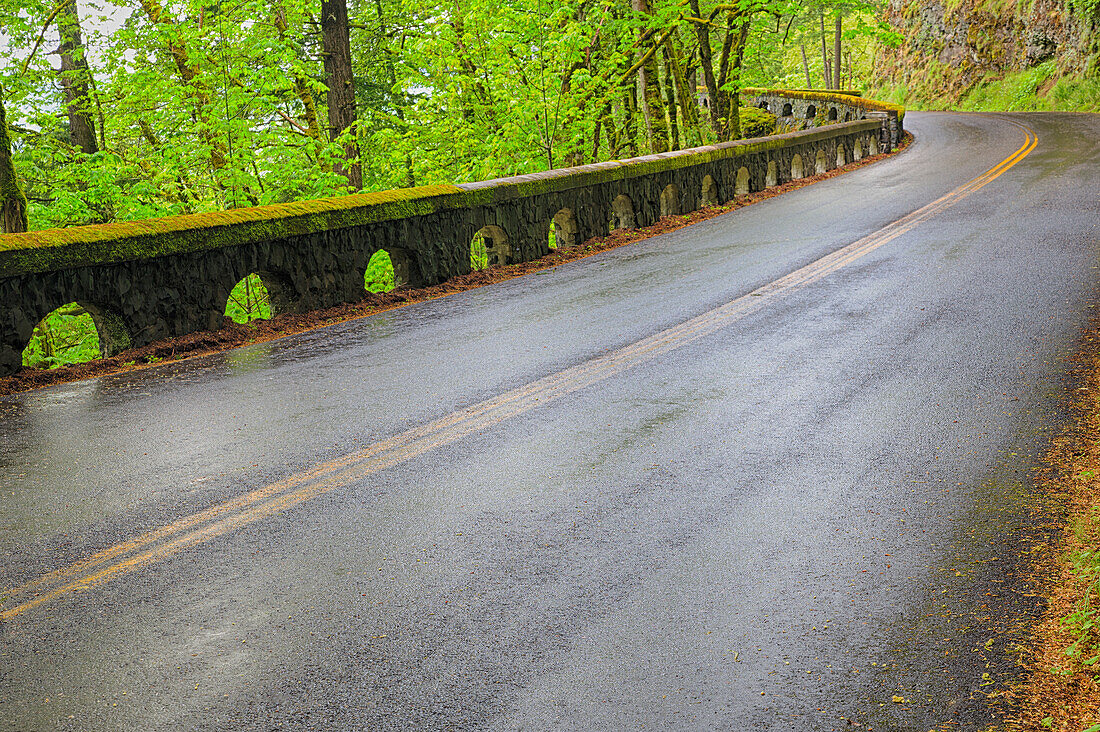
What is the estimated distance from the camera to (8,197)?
1139 centimetres

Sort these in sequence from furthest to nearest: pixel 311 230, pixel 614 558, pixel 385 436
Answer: pixel 311 230 → pixel 385 436 → pixel 614 558

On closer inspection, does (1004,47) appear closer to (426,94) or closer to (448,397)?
(426,94)

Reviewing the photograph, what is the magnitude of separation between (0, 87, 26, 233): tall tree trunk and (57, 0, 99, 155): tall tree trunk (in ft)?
15.2

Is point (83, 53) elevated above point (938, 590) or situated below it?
above

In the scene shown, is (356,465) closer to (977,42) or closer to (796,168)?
(796,168)

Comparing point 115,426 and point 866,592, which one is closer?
point 866,592

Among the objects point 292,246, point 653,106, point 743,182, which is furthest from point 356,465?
point 653,106

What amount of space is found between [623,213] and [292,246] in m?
7.25

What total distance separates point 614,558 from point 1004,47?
5442cm

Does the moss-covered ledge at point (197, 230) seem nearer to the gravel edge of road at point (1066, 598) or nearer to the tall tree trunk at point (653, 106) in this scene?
the gravel edge of road at point (1066, 598)

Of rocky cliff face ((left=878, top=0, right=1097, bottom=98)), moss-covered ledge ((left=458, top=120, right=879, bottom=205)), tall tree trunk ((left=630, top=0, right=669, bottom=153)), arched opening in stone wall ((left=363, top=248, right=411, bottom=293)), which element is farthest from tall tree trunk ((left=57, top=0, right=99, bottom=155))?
rocky cliff face ((left=878, top=0, right=1097, bottom=98))

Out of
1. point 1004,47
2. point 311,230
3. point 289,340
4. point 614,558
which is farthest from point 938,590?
point 1004,47

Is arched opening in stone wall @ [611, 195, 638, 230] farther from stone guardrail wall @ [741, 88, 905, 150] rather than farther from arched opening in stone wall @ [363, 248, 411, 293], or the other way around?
stone guardrail wall @ [741, 88, 905, 150]

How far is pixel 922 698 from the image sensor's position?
9.82 feet
